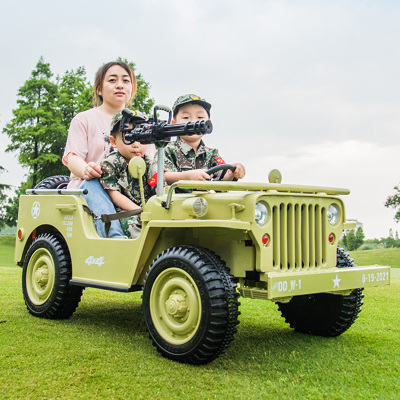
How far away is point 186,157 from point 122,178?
75 centimetres

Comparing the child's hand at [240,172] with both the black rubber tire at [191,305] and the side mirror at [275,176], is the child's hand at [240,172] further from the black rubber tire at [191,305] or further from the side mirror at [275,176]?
the black rubber tire at [191,305]

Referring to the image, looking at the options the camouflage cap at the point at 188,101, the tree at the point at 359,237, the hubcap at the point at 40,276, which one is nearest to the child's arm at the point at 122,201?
the hubcap at the point at 40,276

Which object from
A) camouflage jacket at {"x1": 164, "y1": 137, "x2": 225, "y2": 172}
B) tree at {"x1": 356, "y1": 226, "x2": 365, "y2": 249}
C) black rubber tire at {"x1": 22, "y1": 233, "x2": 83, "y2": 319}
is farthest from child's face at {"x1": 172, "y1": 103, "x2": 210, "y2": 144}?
tree at {"x1": 356, "y1": 226, "x2": 365, "y2": 249}

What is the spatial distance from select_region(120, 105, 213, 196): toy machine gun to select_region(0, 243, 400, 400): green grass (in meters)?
1.31

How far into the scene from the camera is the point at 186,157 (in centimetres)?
512

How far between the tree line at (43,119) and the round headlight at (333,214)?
69.1 feet

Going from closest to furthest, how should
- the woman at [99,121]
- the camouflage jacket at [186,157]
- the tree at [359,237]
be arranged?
the camouflage jacket at [186,157] < the woman at [99,121] < the tree at [359,237]

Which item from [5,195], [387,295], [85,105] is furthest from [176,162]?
[5,195]

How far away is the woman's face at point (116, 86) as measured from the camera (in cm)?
555

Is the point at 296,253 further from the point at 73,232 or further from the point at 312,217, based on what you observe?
the point at 73,232

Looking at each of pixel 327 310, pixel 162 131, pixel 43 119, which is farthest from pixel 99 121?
pixel 43 119

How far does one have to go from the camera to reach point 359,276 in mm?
3641

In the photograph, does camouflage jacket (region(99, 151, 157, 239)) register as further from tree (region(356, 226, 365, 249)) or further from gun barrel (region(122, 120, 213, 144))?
tree (region(356, 226, 365, 249))

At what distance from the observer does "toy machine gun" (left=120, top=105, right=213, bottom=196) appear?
3.59 m
